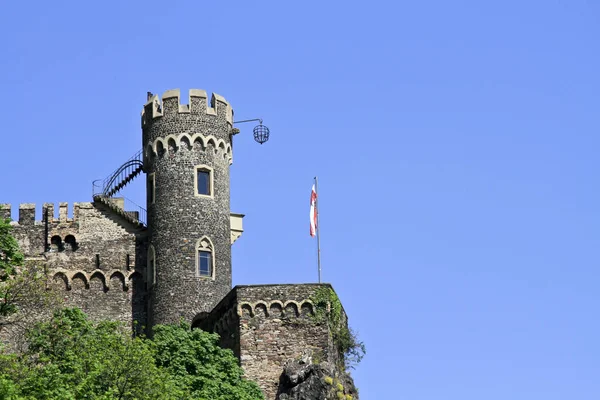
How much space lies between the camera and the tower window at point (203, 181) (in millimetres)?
71125

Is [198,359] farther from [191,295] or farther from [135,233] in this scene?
[135,233]

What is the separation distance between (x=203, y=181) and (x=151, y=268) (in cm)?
456

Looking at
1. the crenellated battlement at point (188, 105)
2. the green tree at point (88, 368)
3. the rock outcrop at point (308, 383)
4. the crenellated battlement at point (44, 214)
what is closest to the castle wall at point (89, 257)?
the crenellated battlement at point (44, 214)

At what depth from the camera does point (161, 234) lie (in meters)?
70.7

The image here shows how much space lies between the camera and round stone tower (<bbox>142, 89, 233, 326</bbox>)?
69.5m

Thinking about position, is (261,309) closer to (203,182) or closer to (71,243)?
(203,182)

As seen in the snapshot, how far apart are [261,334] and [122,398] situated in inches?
428

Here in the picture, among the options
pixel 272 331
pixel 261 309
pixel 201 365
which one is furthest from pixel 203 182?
pixel 201 365

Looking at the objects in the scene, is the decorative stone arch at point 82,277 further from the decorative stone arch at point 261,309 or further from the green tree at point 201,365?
the decorative stone arch at point 261,309

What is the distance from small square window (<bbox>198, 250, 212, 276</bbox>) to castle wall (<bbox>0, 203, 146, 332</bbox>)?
12.3 ft

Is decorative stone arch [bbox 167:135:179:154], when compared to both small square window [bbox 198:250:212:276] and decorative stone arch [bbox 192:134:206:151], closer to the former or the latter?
decorative stone arch [bbox 192:134:206:151]

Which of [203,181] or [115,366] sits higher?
[203,181]

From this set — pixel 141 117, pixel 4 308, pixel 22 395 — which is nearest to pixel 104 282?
pixel 141 117

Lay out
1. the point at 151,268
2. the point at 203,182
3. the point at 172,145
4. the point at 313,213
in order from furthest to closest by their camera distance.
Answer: the point at 172,145 → the point at 203,182 → the point at 151,268 → the point at 313,213
